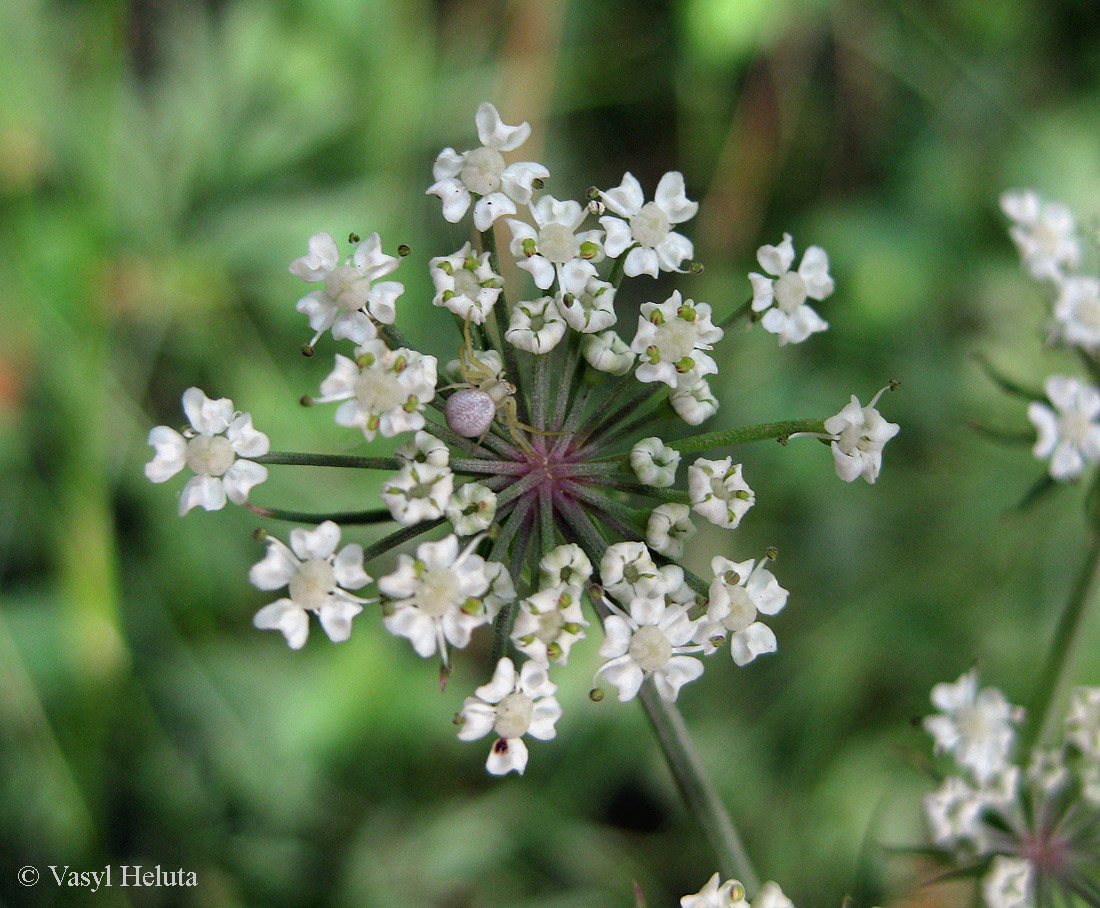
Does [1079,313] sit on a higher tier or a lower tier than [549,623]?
higher

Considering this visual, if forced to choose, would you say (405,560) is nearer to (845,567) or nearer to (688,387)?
(688,387)

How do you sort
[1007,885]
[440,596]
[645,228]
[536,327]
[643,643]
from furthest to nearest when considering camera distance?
1. [1007,885]
2. [645,228]
3. [536,327]
4. [643,643]
5. [440,596]

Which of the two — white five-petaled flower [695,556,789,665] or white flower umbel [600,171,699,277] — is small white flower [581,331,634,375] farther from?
white five-petaled flower [695,556,789,665]

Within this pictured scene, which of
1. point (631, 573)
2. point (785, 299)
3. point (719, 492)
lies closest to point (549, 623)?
point (631, 573)

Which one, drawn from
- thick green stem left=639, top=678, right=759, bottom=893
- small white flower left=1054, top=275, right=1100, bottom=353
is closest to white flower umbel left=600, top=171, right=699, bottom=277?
thick green stem left=639, top=678, right=759, bottom=893

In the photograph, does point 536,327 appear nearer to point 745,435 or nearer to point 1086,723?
point 745,435

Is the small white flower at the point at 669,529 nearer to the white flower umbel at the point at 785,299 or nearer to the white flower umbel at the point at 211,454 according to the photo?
the white flower umbel at the point at 785,299

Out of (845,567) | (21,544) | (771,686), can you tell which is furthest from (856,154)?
(21,544)

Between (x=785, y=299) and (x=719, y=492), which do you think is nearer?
(x=719, y=492)
